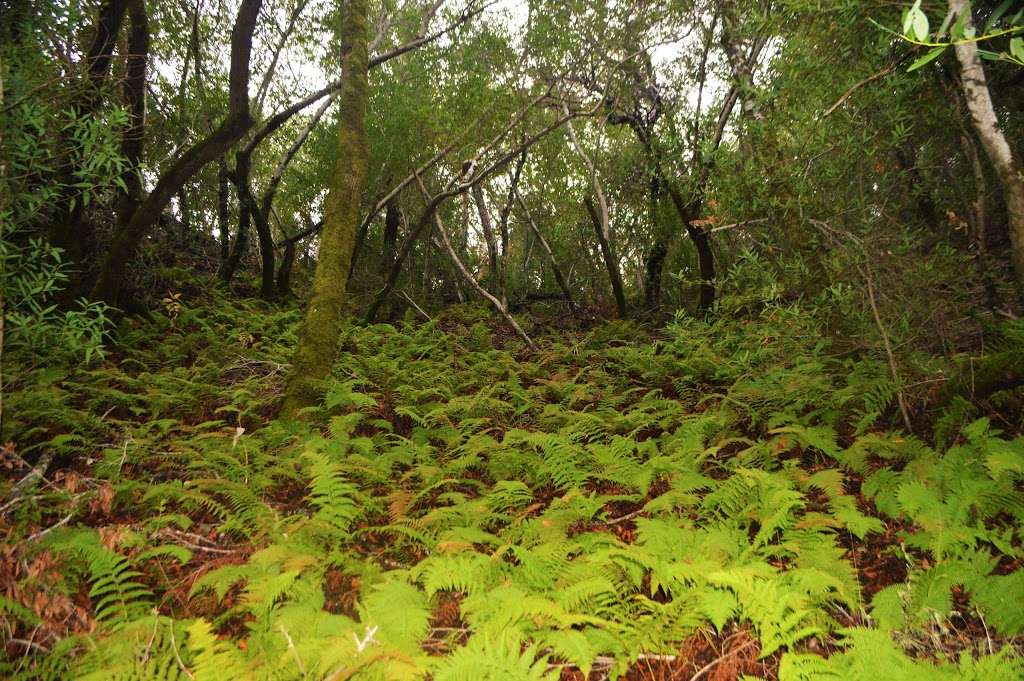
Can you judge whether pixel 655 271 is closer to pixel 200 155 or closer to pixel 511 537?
pixel 200 155

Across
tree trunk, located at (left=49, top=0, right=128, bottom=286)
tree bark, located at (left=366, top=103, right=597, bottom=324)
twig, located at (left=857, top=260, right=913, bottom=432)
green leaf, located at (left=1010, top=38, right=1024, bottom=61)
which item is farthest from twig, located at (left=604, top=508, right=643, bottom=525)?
tree bark, located at (left=366, top=103, right=597, bottom=324)

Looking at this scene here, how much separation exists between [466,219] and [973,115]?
16219 mm

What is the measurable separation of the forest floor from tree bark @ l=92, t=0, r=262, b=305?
181 centimetres

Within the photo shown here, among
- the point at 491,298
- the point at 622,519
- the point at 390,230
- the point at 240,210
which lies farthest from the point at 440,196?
the point at 622,519

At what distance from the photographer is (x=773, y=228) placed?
763cm

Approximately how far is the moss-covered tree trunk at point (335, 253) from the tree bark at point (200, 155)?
1.43 metres

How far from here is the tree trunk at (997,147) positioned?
187 inches

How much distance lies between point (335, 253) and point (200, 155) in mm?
2977

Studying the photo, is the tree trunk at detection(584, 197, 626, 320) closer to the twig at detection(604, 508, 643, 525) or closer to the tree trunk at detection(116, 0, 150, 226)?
the tree trunk at detection(116, 0, 150, 226)

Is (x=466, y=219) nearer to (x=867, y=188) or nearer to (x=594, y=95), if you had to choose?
(x=594, y=95)

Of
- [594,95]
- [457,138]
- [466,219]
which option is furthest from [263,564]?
[466,219]

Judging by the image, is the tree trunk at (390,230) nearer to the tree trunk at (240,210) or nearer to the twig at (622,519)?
the tree trunk at (240,210)

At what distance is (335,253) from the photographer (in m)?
7.19

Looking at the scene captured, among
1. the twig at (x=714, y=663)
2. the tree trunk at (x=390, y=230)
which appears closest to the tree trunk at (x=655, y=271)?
the tree trunk at (x=390, y=230)
